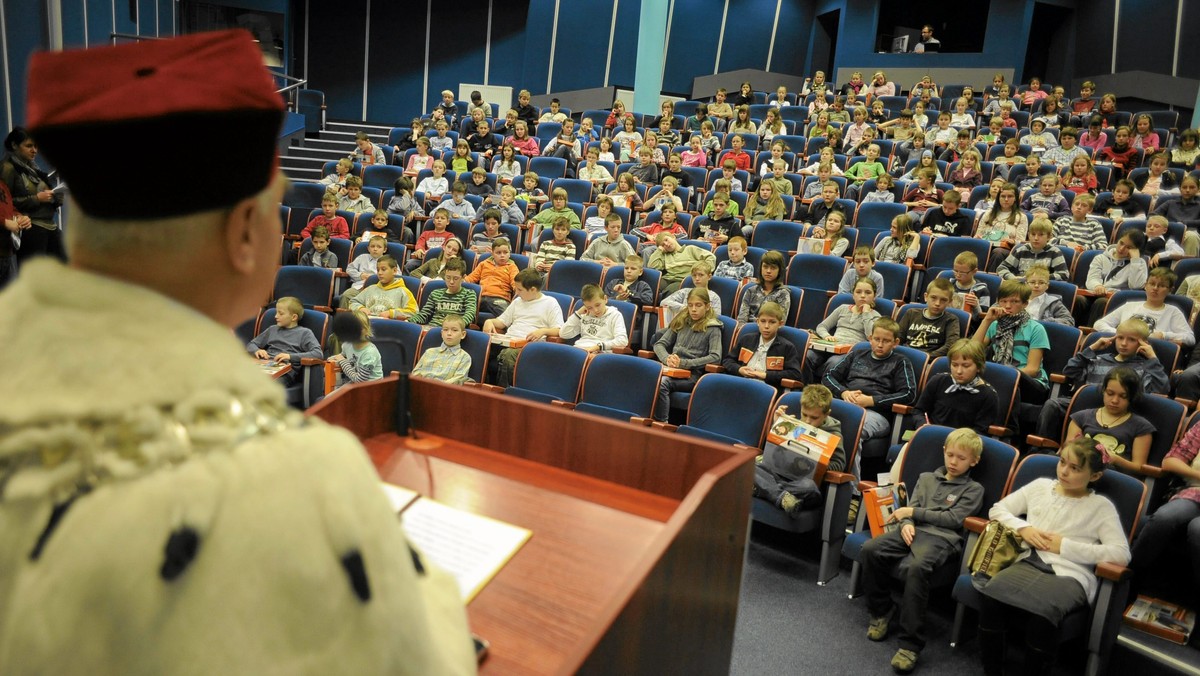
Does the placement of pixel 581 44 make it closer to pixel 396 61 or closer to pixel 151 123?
pixel 396 61

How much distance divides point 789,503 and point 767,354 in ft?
4.61

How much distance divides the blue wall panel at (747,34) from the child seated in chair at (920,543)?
1347 centimetres

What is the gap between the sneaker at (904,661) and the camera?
108 inches

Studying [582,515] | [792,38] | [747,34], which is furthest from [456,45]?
[582,515]

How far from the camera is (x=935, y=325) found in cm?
462

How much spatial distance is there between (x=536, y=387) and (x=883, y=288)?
2.71m

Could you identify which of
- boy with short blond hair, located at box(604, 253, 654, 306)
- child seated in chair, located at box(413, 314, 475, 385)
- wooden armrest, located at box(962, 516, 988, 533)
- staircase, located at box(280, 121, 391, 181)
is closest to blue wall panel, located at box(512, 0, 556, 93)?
staircase, located at box(280, 121, 391, 181)

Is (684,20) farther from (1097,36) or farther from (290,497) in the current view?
(290,497)

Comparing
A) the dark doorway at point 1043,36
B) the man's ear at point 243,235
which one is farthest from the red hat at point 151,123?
the dark doorway at point 1043,36

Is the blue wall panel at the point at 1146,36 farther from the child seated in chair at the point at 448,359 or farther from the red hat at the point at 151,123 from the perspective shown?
the red hat at the point at 151,123

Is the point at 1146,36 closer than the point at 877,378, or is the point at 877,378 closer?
the point at 877,378

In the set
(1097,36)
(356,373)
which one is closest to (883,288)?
(356,373)

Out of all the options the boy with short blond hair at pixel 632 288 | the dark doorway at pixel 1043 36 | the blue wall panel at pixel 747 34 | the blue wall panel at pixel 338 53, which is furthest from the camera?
the blue wall panel at pixel 747 34

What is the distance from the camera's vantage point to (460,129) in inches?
407
